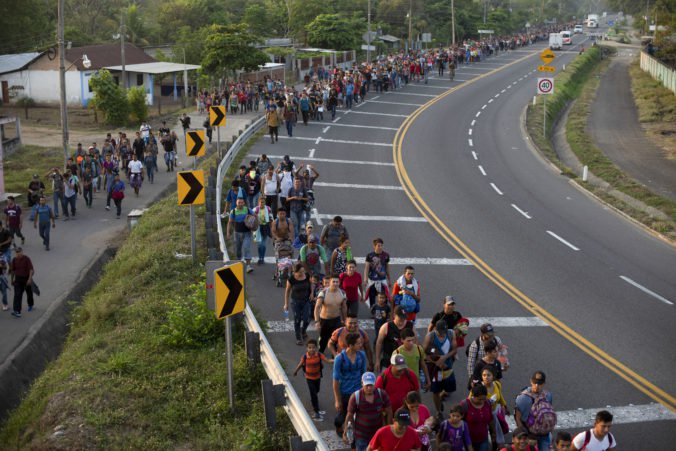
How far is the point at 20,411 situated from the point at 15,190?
18.9 meters

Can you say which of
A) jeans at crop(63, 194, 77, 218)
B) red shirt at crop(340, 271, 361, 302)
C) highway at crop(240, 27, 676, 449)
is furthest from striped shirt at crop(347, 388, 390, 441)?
jeans at crop(63, 194, 77, 218)

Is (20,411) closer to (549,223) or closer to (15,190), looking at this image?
(549,223)

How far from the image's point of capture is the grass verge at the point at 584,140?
24422 mm

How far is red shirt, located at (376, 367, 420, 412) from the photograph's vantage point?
9688 millimetres

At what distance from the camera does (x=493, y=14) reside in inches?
4587

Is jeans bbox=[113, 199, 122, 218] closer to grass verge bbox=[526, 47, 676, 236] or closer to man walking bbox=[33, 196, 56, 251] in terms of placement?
man walking bbox=[33, 196, 56, 251]

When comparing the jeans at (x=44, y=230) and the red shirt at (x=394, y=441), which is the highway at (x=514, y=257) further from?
the jeans at (x=44, y=230)

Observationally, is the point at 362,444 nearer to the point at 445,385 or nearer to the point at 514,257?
the point at 445,385

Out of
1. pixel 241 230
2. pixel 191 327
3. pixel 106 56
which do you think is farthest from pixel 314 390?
pixel 106 56

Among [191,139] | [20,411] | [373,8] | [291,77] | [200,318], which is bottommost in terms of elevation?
[20,411]

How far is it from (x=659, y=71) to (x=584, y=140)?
27592 millimetres

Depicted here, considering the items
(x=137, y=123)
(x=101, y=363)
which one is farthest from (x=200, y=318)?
(x=137, y=123)

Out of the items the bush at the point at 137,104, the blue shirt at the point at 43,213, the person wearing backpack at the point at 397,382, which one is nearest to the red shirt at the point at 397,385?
the person wearing backpack at the point at 397,382

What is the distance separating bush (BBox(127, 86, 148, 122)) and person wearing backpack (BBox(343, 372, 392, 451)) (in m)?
37.9
